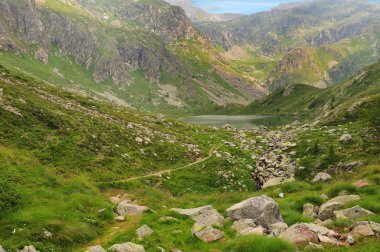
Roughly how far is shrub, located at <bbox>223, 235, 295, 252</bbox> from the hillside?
0.18ft

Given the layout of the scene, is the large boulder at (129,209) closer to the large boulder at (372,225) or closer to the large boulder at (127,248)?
the large boulder at (127,248)

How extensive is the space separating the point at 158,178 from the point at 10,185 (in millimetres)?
22271

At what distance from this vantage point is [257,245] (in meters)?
16.5

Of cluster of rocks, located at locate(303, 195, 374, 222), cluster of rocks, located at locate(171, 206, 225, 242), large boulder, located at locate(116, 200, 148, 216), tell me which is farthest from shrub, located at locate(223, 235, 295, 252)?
large boulder, located at locate(116, 200, 148, 216)

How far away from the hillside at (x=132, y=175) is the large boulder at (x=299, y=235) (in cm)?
106

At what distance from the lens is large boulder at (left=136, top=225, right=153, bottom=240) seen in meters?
20.6

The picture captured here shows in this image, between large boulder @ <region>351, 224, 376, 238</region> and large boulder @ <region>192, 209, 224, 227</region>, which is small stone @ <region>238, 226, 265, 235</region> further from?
large boulder @ <region>351, 224, 376, 238</region>

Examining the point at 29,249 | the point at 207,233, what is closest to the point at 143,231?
the point at 207,233

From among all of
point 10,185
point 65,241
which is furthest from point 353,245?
point 10,185

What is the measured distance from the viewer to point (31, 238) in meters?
19.1

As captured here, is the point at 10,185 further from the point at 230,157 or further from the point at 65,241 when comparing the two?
the point at 230,157

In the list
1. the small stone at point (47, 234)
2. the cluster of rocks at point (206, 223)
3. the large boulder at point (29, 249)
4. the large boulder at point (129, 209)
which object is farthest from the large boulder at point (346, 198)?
the large boulder at point (29, 249)

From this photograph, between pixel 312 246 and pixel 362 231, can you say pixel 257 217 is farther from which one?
pixel 362 231

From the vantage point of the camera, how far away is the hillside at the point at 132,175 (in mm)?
20438
